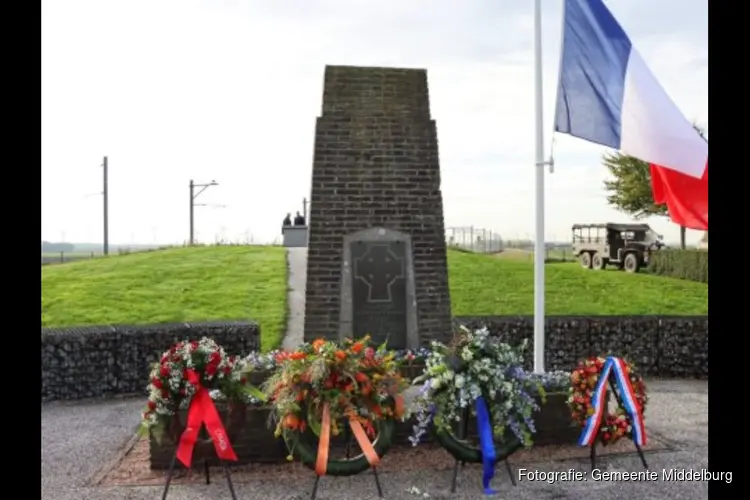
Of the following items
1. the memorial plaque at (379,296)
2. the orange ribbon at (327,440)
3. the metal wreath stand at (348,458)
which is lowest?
the metal wreath stand at (348,458)

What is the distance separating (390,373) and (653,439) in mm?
3576

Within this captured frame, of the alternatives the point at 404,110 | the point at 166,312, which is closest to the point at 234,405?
the point at 404,110

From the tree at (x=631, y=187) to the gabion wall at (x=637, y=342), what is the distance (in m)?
20.7

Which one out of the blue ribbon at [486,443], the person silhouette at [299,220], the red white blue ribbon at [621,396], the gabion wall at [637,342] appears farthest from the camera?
the person silhouette at [299,220]

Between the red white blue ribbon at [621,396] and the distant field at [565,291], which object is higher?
the distant field at [565,291]

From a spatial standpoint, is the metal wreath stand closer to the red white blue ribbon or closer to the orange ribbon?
the orange ribbon

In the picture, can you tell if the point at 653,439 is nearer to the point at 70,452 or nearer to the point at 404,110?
the point at 404,110

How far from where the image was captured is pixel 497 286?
54.6 ft

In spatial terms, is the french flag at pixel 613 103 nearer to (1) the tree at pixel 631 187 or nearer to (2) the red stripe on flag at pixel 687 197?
(2) the red stripe on flag at pixel 687 197

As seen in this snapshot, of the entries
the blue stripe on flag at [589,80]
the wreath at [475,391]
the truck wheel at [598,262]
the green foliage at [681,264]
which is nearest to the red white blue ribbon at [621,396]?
the wreath at [475,391]

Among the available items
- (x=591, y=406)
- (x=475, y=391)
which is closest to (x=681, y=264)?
(x=591, y=406)

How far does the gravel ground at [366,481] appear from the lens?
18.9ft

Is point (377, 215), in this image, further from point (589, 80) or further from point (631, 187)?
point (631, 187)

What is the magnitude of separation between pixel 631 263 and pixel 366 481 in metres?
19.0
